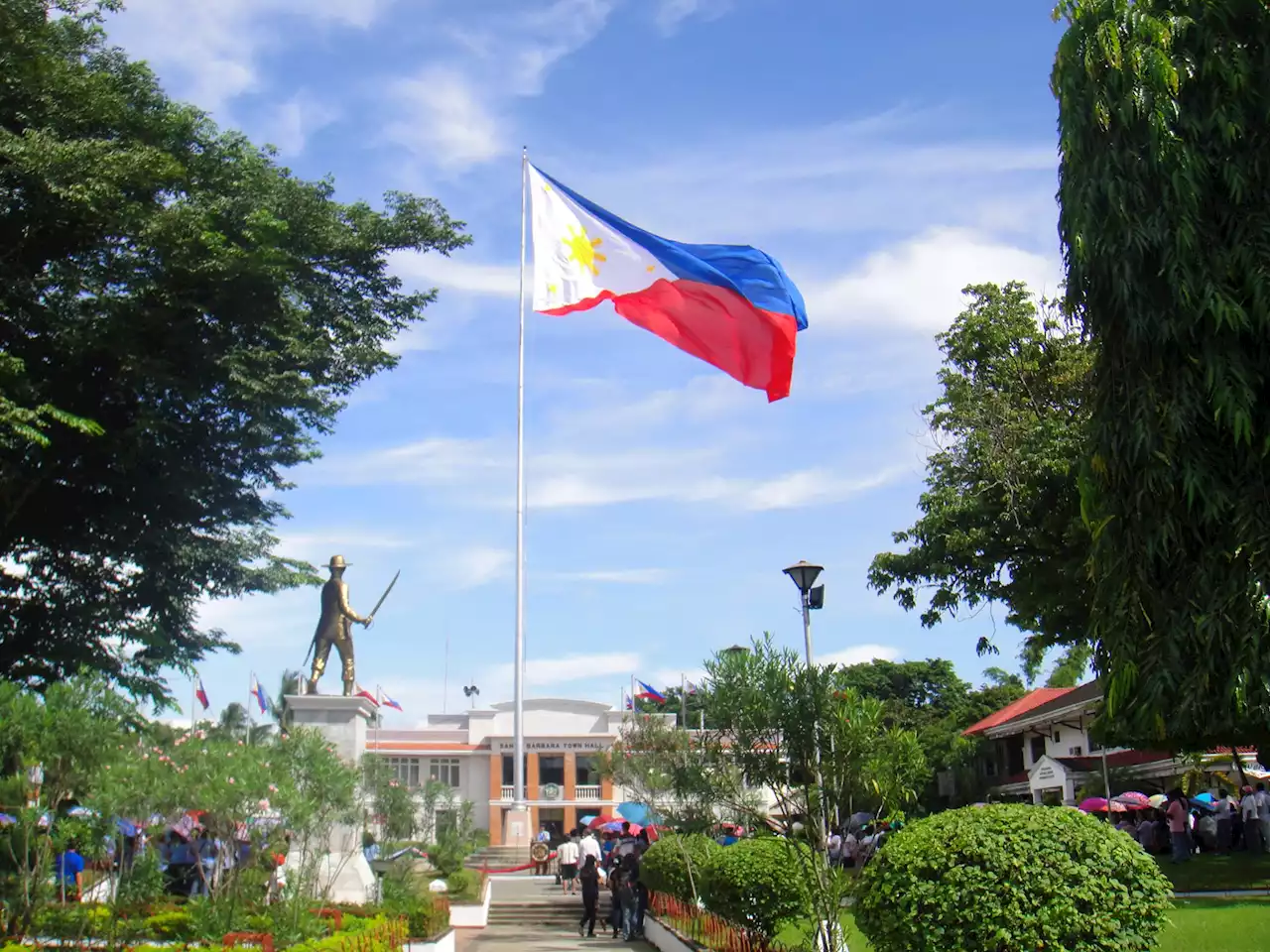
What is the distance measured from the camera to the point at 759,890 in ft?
44.5

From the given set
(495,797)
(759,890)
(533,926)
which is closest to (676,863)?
(533,926)

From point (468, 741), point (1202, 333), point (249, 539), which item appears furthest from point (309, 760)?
point (468, 741)

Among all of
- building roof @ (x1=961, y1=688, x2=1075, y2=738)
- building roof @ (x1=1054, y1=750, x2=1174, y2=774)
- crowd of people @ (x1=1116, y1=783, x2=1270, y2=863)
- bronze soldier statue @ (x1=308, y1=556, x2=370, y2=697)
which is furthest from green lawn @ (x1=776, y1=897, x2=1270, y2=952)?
building roof @ (x1=961, y1=688, x2=1075, y2=738)

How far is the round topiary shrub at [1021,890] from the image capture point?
8.01 meters

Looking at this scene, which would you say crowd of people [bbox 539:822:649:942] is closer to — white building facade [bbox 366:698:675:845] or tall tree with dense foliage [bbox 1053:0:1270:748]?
tall tree with dense foliage [bbox 1053:0:1270:748]

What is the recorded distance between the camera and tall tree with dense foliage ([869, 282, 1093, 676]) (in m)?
20.3

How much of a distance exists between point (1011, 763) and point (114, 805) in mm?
42544

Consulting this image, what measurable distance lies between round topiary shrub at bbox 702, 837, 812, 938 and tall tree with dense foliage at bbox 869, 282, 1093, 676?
331 inches

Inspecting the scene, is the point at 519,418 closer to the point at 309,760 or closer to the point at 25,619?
the point at 25,619

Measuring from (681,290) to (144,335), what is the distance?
956 centimetres

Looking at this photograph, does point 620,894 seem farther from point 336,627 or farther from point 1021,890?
point 1021,890

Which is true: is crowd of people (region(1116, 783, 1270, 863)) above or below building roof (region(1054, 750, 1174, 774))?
below

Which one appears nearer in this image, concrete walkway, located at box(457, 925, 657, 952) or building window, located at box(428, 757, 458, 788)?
concrete walkway, located at box(457, 925, 657, 952)

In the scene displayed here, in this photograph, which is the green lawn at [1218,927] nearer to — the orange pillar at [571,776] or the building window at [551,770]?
the orange pillar at [571,776]
